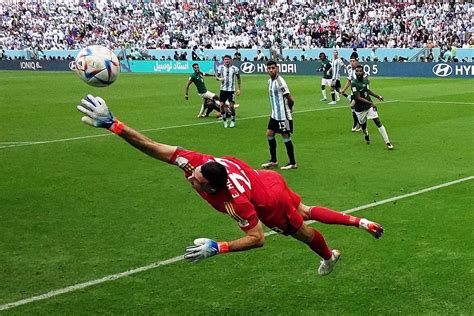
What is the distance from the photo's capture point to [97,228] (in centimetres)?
987

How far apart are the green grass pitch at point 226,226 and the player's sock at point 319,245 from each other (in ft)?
1.16

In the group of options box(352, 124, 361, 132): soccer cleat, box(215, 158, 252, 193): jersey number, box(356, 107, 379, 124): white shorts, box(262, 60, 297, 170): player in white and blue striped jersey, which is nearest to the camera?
box(215, 158, 252, 193): jersey number

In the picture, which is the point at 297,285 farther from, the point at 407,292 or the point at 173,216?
the point at 173,216

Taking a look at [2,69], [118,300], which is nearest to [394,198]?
[118,300]

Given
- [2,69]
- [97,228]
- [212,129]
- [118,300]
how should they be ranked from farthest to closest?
[2,69]
[212,129]
[97,228]
[118,300]

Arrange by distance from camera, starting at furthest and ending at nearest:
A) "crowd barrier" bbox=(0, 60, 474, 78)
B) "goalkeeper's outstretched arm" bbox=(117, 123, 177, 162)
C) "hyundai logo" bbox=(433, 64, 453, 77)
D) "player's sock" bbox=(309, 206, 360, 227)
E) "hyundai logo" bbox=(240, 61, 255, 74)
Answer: "hyundai logo" bbox=(240, 61, 255, 74), "crowd barrier" bbox=(0, 60, 474, 78), "hyundai logo" bbox=(433, 64, 453, 77), "player's sock" bbox=(309, 206, 360, 227), "goalkeeper's outstretched arm" bbox=(117, 123, 177, 162)

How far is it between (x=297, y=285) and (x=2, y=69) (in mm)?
59209

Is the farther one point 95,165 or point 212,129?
point 212,129

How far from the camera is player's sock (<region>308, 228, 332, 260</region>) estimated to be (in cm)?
720

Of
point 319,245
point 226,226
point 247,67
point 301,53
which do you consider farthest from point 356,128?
point 301,53

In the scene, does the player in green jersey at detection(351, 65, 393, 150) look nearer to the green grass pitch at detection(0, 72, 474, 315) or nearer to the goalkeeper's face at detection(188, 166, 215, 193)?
the green grass pitch at detection(0, 72, 474, 315)

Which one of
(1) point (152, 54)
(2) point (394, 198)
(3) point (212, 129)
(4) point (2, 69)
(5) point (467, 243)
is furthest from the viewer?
(4) point (2, 69)

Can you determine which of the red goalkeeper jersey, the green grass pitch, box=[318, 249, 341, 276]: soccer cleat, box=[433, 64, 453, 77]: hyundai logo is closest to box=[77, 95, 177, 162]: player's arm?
the red goalkeeper jersey

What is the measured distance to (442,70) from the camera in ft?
127
